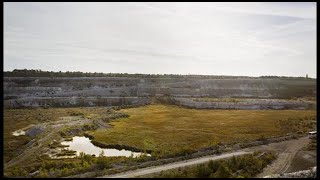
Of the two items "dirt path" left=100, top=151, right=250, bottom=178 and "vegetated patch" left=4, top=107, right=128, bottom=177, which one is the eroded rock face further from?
"dirt path" left=100, top=151, right=250, bottom=178

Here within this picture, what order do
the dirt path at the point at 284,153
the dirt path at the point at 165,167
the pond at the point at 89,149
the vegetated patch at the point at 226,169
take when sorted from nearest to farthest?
the dirt path at the point at 165,167
the vegetated patch at the point at 226,169
the dirt path at the point at 284,153
the pond at the point at 89,149

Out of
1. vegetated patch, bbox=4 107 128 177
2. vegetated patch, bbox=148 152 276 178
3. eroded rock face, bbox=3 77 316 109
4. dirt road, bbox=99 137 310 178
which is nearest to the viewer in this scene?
vegetated patch, bbox=148 152 276 178

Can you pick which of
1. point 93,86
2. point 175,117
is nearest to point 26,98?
point 93,86

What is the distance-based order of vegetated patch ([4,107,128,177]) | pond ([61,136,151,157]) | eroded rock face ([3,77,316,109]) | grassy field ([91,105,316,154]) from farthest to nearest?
eroded rock face ([3,77,316,109])
grassy field ([91,105,316,154])
pond ([61,136,151,157])
vegetated patch ([4,107,128,177])

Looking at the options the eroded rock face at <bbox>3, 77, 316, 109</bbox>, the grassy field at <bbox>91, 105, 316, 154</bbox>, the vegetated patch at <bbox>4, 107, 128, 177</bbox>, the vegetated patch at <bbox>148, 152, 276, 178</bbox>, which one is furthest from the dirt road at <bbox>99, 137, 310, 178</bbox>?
the eroded rock face at <bbox>3, 77, 316, 109</bbox>

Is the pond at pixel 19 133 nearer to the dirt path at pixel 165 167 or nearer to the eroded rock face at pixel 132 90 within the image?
the dirt path at pixel 165 167

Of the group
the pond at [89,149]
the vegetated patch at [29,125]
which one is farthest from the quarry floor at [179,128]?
the pond at [89,149]
